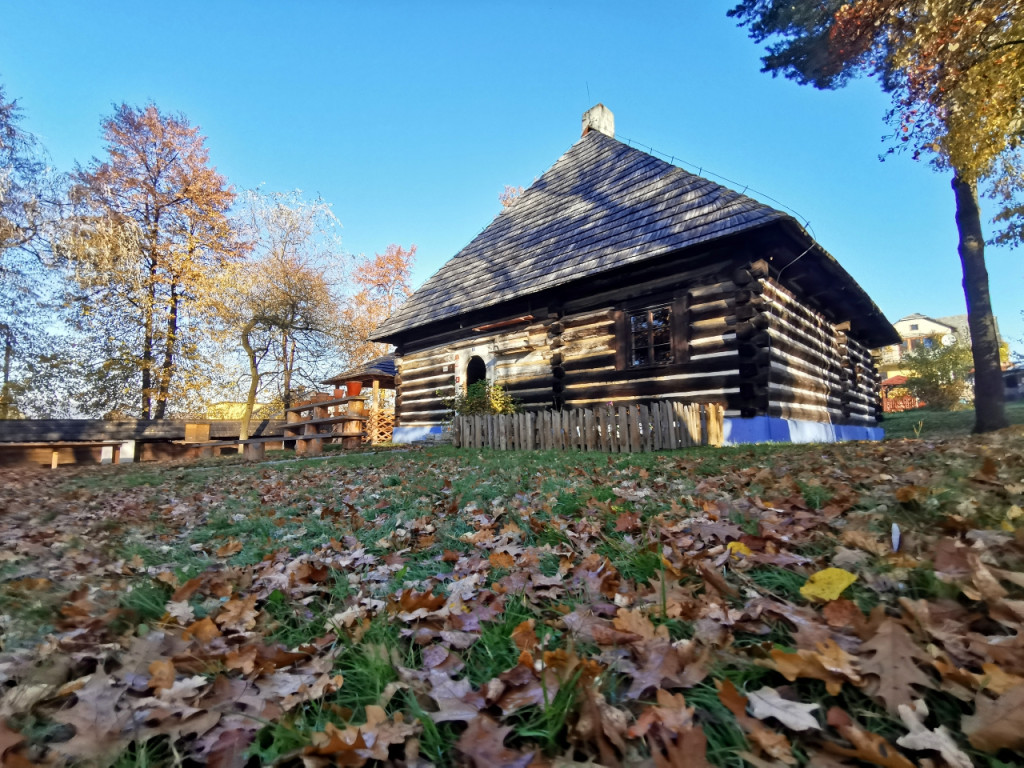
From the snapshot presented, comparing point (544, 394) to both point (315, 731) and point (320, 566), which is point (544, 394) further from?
point (315, 731)

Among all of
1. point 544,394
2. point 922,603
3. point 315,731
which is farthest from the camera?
point 544,394

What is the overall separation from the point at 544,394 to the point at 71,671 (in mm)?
9983

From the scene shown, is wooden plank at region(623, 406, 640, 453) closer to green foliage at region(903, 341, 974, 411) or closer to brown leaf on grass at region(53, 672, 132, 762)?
brown leaf on grass at region(53, 672, 132, 762)

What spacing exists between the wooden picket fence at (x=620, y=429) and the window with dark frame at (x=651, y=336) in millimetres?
1404

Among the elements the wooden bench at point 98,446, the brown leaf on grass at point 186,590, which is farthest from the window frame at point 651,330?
the wooden bench at point 98,446

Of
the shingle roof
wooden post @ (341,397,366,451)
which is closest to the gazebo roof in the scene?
wooden post @ (341,397,366,451)

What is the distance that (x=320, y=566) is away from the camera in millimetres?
2508

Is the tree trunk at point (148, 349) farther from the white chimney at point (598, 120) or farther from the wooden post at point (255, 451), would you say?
the white chimney at point (598, 120)

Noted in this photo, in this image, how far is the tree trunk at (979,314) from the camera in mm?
9359

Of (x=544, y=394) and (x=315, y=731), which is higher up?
(x=544, y=394)

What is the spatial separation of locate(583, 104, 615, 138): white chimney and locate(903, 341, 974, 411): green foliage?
64.6 feet

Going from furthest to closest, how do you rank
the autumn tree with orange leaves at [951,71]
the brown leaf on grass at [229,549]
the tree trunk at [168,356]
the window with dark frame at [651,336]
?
1. the tree trunk at [168,356]
2. the window with dark frame at [651,336]
3. the autumn tree with orange leaves at [951,71]
4. the brown leaf on grass at [229,549]

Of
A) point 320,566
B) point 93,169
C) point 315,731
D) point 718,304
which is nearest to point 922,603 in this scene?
point 315,731

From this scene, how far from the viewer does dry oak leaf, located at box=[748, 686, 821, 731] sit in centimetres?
103
